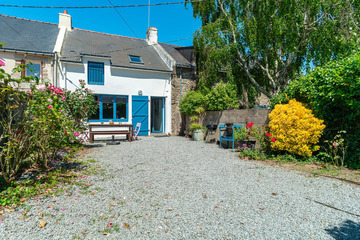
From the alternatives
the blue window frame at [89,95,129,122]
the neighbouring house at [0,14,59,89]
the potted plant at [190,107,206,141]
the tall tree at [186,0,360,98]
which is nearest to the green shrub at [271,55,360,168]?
the tall tree at [186,0,360,98]

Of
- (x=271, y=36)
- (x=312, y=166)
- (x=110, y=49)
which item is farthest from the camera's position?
(x=110, y=49)

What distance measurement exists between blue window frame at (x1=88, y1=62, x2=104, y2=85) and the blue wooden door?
2.00 m

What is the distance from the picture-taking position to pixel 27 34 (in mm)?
11461

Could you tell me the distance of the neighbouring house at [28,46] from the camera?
9.77 meters

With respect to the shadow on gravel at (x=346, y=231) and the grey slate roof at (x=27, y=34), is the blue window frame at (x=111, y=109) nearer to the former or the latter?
the grey slate roof at (x=27, y=34)

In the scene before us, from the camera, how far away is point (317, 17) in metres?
8.11

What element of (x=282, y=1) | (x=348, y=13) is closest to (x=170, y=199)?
(x=282, y=1)

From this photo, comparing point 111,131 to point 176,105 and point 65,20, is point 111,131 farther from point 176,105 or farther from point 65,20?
point 65,20

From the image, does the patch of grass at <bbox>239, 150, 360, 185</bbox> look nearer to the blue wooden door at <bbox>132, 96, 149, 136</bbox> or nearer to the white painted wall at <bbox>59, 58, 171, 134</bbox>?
the blue wooden door at <bbox>132, 96, 149, 136</bbox>

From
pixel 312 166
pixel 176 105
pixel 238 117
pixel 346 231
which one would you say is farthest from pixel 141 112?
pixel 346 231

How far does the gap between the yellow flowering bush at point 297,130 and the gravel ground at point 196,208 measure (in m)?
1.03

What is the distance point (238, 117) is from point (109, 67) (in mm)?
7228

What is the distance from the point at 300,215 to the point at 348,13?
26.4ft

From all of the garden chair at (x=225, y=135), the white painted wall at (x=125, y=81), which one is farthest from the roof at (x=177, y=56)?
the garden chair at (x=225, y=135)
